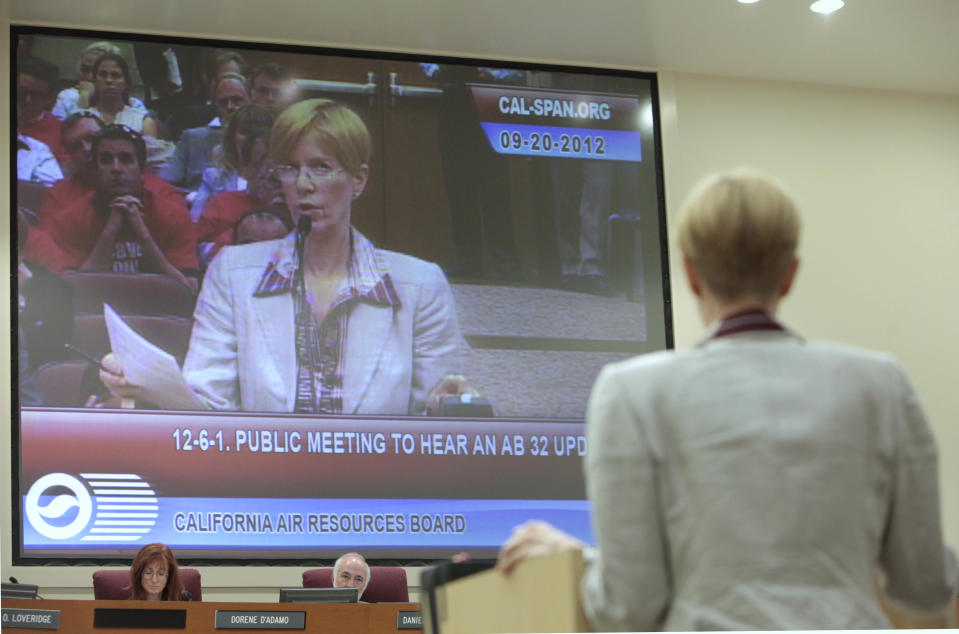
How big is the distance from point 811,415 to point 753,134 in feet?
25.2

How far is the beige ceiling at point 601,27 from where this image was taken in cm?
759

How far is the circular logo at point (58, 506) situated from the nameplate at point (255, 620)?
1.93m

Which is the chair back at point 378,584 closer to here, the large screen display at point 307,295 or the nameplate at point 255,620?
the large screen display at point 307,295

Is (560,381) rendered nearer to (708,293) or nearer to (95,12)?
(95,12)

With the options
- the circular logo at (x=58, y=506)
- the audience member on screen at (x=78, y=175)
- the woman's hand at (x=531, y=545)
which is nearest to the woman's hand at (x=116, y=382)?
the circular logo at (x=58, y=506)

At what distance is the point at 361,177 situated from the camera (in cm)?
773

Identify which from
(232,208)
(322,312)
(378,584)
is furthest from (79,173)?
(378,584)

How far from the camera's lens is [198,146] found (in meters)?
7.52

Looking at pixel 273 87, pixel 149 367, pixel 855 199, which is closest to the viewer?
pixel 149 367

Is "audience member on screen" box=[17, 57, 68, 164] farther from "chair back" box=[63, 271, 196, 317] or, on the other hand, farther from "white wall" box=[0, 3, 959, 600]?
"white wall" box=[0, 3, 959, 600]

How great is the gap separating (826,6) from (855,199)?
1.53 m

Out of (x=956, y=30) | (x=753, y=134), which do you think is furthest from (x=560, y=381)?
(x=956, y=30)

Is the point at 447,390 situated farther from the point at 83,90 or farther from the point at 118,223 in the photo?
the point at 83,90

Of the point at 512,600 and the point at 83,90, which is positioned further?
the point at 83,90
